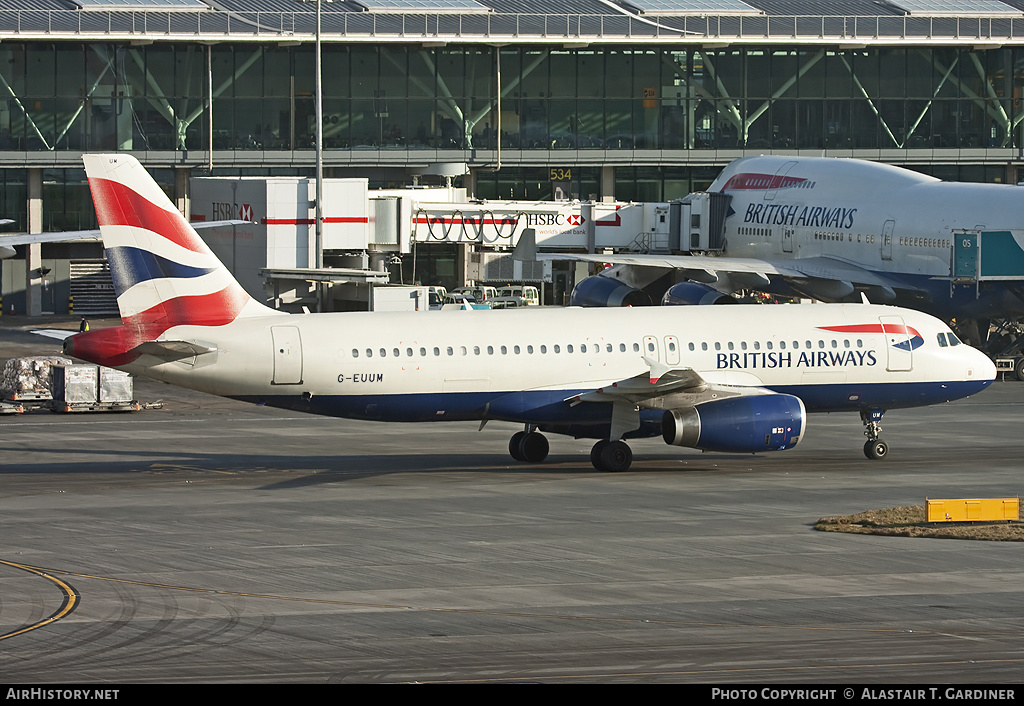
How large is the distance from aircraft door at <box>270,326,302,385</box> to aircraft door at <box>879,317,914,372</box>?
49.8 ft

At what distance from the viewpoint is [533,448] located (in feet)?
130

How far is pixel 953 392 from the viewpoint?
4053 cm

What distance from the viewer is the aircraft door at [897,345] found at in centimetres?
3978

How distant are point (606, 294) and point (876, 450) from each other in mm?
33650

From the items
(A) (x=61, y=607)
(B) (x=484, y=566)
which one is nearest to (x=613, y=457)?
(B) (x=484, y=566)

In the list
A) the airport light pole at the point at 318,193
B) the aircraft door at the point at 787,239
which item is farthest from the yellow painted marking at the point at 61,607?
the aircraft door at the point at 787,239

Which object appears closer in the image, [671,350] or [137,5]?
[671,350]

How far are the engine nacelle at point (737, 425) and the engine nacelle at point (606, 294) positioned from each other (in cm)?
3526

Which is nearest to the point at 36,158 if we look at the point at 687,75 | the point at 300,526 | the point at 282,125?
the point at 282,125

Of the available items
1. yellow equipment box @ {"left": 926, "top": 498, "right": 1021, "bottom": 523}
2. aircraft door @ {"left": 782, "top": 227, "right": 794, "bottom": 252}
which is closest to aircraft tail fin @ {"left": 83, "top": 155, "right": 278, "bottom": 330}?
Result: yellow equipment box @ {"left": 926, "top": 498, "right": 1021, "bottom": 523}

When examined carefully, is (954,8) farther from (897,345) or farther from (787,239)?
(897,345)

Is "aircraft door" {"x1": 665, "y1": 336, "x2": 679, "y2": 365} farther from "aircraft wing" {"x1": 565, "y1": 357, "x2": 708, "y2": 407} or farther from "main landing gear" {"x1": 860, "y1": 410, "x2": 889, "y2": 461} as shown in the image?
"main landing gear" {"x1": 860, "y1": 410, "x2": 889, "y2": 461}

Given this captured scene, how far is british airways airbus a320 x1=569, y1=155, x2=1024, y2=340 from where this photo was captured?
5972 centimetres

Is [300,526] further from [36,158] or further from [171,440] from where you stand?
[36,158]
